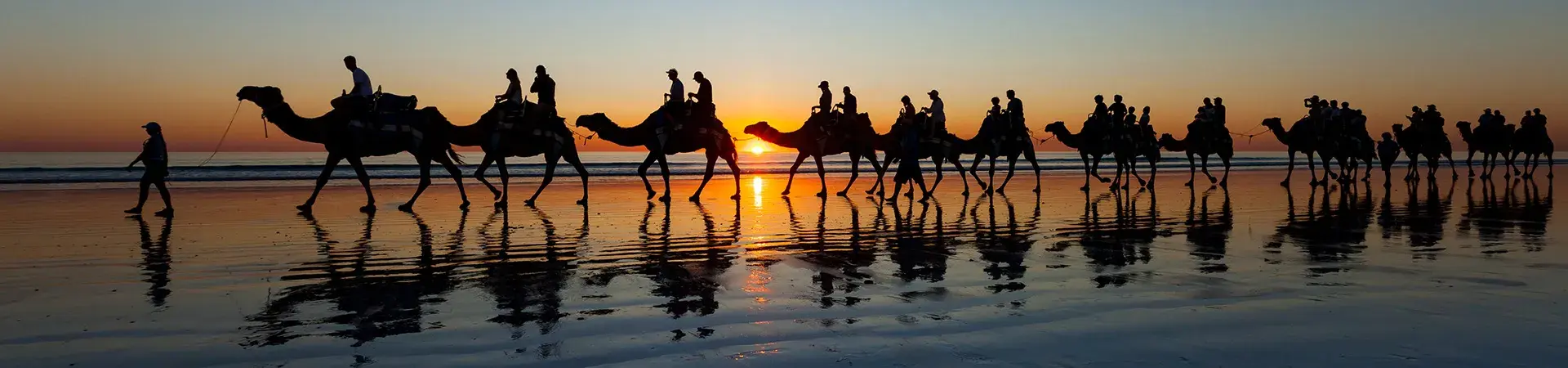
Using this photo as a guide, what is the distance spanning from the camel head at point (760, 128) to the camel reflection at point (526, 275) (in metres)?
11.4

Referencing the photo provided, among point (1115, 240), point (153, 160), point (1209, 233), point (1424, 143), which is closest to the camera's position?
point (1115, 240)

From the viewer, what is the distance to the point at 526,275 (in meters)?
8.31

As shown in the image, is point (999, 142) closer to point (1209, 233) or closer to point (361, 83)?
point (1209, 233)

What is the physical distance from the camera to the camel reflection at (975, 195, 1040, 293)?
801 cm

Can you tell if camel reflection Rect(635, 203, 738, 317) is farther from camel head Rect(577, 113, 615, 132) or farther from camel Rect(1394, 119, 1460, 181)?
camel Rect(1394, 119, 1460, 181)

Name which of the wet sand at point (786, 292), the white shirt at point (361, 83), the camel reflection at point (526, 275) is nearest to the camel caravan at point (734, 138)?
the white shirt at point (361, 83)

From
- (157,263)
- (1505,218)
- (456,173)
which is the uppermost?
(456,173)

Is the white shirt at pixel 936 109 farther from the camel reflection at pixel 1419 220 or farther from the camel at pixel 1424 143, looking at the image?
the camel at pixel 1424 143

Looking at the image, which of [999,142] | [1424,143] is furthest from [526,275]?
[1424,143]

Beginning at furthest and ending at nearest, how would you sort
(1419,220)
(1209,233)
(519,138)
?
(519,138) < (1419,220) < (1209,233)

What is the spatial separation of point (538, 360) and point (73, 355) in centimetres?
217

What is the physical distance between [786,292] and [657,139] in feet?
46.6

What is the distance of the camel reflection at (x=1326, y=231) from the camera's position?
9266mm

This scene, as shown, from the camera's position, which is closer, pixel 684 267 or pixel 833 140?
pixel 684 267
